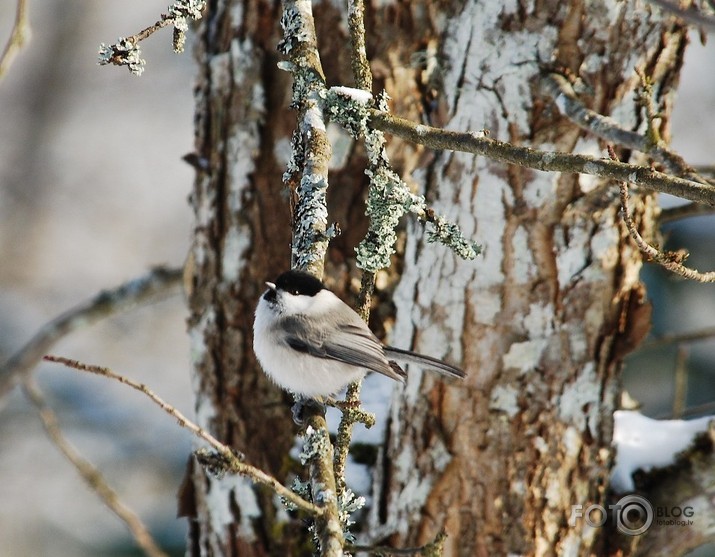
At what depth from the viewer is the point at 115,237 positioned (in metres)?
7.96

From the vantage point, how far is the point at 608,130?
1.67 m

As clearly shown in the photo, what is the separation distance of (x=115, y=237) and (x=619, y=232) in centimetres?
657

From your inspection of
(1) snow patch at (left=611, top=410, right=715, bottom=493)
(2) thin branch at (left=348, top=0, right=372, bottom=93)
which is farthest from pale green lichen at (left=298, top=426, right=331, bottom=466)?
(1) snow patch at (left=611, top=410, right=715, bottom=493)

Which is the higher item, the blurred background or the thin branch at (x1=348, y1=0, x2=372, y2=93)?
the blurred background

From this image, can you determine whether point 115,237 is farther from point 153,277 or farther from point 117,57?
point 117,57

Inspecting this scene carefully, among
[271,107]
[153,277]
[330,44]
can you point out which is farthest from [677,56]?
[153,277]

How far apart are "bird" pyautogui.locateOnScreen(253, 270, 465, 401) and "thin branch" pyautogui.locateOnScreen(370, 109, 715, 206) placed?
0.53 meters

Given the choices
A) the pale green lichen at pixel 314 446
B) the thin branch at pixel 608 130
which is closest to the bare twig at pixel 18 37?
the pale green lichen at pixel 314 446

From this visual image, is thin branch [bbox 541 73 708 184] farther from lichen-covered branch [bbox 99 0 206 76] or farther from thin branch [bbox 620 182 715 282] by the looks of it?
lichen-covered branch [bbox 99 0 206 76]

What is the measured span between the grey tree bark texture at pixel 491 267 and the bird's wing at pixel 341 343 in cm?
28

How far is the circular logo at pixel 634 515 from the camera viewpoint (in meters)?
2.38

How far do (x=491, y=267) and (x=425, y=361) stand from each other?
36cm

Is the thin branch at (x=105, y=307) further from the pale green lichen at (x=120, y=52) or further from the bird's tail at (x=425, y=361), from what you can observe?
the pale green lichen at (x=120, y=52)

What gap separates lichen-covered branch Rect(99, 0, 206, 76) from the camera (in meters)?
1.60
